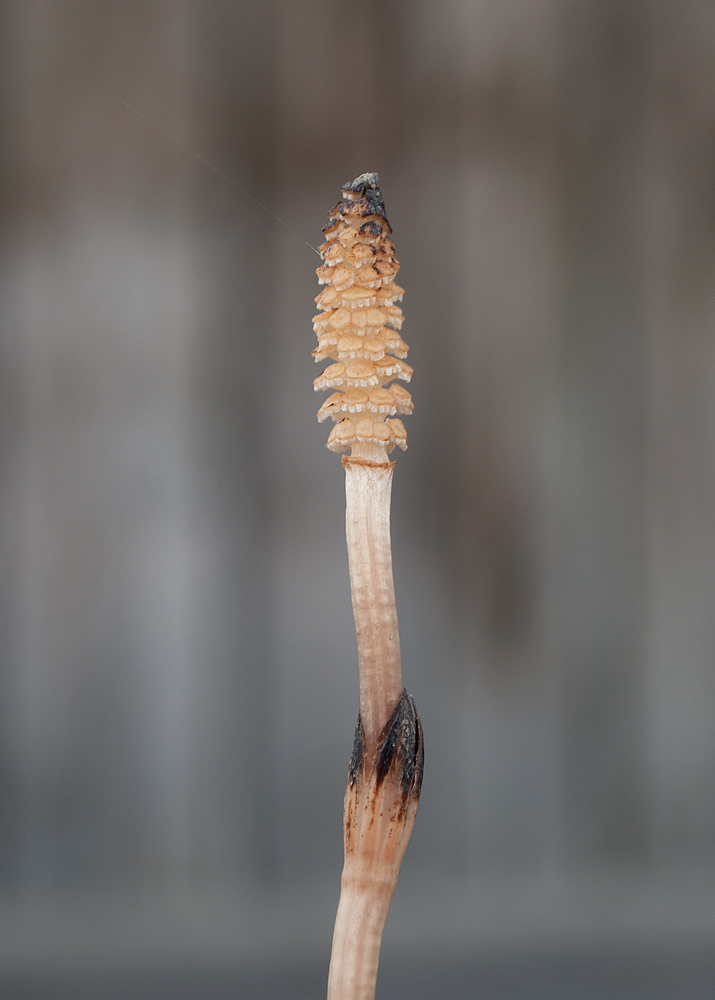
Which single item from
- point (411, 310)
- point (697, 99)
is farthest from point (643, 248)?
point (411, 310)

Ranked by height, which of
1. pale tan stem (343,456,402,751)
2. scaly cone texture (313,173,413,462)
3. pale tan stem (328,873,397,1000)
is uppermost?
scaly cone texture (313,173,413,462)

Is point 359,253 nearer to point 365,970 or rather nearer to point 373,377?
point 373,377

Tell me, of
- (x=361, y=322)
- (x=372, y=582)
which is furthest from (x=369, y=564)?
(x=361, y=322)

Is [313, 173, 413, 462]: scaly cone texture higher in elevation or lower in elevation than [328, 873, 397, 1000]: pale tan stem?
higher

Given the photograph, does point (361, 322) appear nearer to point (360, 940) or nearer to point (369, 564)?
point (369, 564)

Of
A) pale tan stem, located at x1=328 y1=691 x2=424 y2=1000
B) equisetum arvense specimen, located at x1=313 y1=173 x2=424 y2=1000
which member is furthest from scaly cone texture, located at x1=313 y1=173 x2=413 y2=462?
pale tan stem, located at x1=328 y1=691 x2=424 y2=1000

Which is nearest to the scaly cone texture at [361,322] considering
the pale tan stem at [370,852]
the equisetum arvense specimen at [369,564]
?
the equisetum arvense specimen at [369,564]

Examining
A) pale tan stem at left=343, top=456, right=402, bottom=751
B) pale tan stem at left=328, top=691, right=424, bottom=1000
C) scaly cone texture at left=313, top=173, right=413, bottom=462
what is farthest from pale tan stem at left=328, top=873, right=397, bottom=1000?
scaly cone texture at left=313, top=173, right=413, bottom=462

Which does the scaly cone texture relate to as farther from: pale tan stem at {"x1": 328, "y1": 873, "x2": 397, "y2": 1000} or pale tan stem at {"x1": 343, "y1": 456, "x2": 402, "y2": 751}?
pale tan stem at {"x1": 328, "y1": 873, "x2": 397, "y2": 1000}
